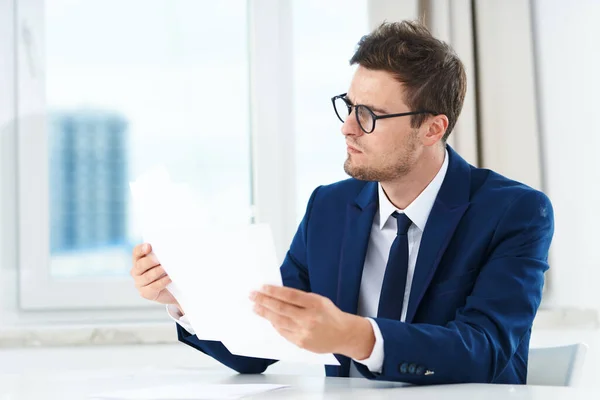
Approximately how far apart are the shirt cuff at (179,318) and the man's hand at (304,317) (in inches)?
14.7

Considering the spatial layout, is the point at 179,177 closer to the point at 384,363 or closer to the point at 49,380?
the point at 49,380

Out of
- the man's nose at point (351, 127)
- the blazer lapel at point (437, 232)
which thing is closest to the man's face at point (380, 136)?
the man's nose at point (351, 127)

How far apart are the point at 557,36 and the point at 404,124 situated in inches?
43.5

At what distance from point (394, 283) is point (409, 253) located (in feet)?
0.29

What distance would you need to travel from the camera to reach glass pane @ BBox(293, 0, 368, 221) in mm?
2662

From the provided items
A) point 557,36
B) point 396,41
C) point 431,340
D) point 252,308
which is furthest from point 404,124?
point 557,36

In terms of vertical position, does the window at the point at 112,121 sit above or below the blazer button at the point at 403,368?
above

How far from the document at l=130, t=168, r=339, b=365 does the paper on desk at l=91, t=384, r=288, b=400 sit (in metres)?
0.06

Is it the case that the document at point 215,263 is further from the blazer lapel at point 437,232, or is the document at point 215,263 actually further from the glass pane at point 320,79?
the glass pane at point 320,79

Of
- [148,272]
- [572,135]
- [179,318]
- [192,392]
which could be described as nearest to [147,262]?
[148,272]

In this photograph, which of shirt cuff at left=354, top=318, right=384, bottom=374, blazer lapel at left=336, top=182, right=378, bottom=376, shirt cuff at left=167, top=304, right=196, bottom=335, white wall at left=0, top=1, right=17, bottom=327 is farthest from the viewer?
white wall at left=0, top=1, right=17, bottom=327

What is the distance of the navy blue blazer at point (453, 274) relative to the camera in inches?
50.1

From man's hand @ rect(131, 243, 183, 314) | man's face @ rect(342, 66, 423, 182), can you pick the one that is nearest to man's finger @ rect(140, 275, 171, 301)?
man's hand @ rect(131, 243, 183, 314)

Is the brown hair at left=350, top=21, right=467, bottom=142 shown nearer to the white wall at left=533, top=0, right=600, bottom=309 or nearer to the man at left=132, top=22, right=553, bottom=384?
the man at left=132, top=22, right=553, bottom=384
